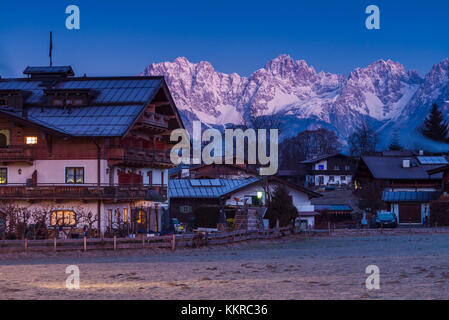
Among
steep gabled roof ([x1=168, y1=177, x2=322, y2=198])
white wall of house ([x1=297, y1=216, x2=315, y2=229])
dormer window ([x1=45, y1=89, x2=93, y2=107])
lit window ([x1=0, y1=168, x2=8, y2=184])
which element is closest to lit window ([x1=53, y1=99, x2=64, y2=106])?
dormer window ([x1=45, y1=89, x2=93, y2=107])

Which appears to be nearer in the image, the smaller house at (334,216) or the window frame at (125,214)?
the window frame at (125,214)

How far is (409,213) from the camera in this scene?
85000 millimetres

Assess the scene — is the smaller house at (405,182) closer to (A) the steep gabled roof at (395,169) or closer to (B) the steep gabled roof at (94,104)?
(A) the steep gabled roof at (395,169)

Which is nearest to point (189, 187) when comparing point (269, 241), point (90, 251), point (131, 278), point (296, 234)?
point (296, 234)

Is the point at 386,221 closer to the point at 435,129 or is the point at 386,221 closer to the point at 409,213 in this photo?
the point at 409,213

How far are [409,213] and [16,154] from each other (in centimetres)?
4805

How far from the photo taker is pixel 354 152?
179 metres

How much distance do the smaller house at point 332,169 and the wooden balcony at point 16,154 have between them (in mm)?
101017

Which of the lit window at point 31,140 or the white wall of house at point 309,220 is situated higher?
the lit window at point 31,140

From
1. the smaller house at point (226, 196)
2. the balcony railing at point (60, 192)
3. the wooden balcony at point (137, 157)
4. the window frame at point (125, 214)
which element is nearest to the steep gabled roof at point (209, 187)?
the smaller house at point (226, 196)

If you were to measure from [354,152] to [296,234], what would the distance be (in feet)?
391

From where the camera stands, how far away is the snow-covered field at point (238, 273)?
80.8ft
